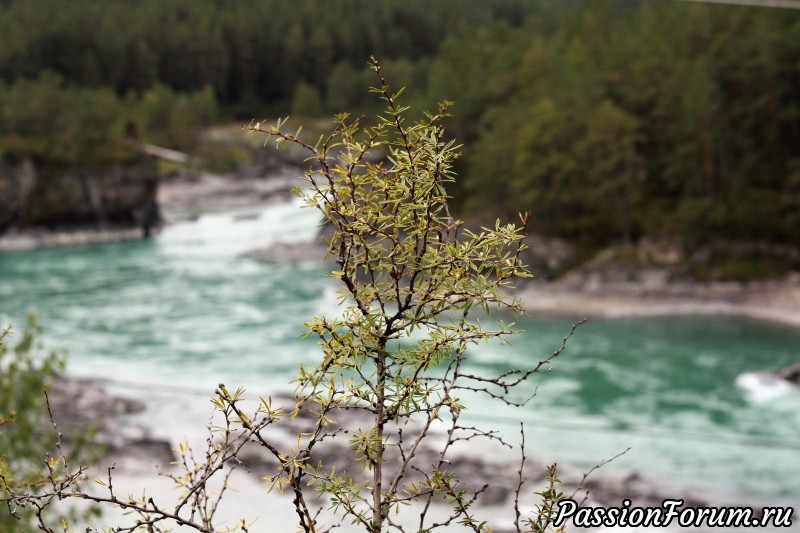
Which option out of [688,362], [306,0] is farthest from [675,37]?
[306,0]

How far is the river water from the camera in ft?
44.1

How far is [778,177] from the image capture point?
83.3 feet

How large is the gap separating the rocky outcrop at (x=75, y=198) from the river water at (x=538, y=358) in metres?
4.25

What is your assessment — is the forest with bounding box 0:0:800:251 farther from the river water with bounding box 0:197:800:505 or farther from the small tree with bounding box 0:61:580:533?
the small tree with bounding box 0:61:580:533

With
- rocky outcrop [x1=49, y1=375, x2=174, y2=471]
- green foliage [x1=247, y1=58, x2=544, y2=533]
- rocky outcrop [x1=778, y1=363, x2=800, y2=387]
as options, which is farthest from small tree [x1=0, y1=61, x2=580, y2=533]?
rocky outcrop [x1=778, y1=363, x2=800, y2=387]

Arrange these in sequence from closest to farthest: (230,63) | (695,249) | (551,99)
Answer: (695,249) < (551,99) < (230,63)

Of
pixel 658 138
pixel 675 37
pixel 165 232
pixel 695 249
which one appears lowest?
pixel 165 232

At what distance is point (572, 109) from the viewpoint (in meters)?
26.8

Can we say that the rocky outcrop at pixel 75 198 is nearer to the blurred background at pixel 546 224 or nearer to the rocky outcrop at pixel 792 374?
the blurred background at pixel 546 224

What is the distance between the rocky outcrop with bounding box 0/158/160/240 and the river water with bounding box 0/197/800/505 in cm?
425

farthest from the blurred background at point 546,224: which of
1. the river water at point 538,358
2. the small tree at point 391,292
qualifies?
the small tree at point 391,292

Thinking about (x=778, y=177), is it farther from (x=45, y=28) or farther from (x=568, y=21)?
(x=45, y=28)

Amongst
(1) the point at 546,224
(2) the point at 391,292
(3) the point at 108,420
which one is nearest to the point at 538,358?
(3) the point at 108,420

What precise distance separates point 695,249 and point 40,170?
2495 centimetres
